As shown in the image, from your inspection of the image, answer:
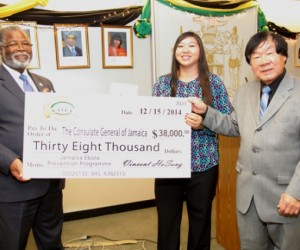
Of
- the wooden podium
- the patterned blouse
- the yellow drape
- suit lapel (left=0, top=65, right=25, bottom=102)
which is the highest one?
the yellow drape

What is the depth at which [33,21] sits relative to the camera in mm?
2674

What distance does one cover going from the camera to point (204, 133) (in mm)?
1675

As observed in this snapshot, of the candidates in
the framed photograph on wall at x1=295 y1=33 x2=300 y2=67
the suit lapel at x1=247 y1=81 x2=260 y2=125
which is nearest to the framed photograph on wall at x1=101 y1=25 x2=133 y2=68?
the suit lapel at x1=247 y1=81 x2=260 y2=125

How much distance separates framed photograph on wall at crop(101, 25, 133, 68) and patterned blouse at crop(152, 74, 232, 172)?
55.4 inches

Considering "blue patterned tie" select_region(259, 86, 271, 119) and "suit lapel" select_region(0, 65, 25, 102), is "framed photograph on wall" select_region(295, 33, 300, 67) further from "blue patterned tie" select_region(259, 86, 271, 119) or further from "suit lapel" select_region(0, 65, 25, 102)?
"suit lapel" select_region(0, 65, 25, 102)

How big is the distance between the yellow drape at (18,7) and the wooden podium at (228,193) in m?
1.89

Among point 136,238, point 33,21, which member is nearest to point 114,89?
point 33,21

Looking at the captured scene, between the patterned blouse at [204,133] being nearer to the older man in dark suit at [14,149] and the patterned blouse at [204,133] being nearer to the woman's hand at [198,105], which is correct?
→ the woman's hand at [198,105]

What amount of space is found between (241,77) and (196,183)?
7.00 feet

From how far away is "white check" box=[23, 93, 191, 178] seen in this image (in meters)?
1.50

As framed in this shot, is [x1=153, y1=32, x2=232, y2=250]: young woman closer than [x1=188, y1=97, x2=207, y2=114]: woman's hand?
No

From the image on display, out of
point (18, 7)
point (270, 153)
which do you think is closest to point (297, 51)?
point (270, 153)

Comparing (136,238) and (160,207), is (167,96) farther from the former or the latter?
(136,238)

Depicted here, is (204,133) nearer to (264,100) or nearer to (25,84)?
(264,100)
